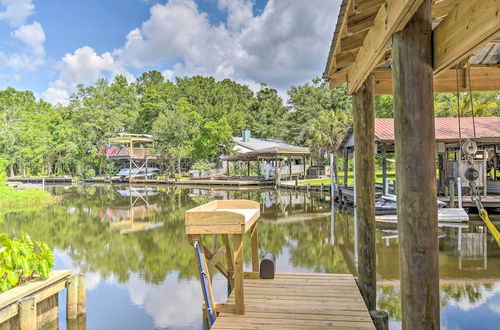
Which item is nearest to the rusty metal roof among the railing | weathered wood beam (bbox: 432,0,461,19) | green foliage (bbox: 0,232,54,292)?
the railing

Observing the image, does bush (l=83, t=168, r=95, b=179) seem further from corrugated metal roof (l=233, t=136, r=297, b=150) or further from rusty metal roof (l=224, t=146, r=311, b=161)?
rusty metal roof (l=224, t=146, r=311, b=161)

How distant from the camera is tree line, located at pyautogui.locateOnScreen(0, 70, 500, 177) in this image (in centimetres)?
3269

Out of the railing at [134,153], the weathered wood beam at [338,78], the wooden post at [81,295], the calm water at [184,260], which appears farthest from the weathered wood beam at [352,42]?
the railing at [134,153]

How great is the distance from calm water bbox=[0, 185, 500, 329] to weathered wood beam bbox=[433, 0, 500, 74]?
386 cm

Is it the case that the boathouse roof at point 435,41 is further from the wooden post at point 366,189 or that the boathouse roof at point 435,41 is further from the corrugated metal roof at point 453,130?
the corrugated metal roof at point 453,130

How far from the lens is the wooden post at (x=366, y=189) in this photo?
4.19m

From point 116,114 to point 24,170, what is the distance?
14.0 meters

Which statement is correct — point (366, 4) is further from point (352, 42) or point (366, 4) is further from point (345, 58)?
point (345, 58)

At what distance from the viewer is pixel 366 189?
425 centimetres

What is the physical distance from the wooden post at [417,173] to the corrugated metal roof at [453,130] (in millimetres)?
12275

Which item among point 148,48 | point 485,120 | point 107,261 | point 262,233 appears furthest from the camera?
point 148,48

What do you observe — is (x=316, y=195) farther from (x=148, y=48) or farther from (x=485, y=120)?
(x=148, y=48)

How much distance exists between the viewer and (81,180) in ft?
131

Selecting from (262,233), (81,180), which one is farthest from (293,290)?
(81,180)
